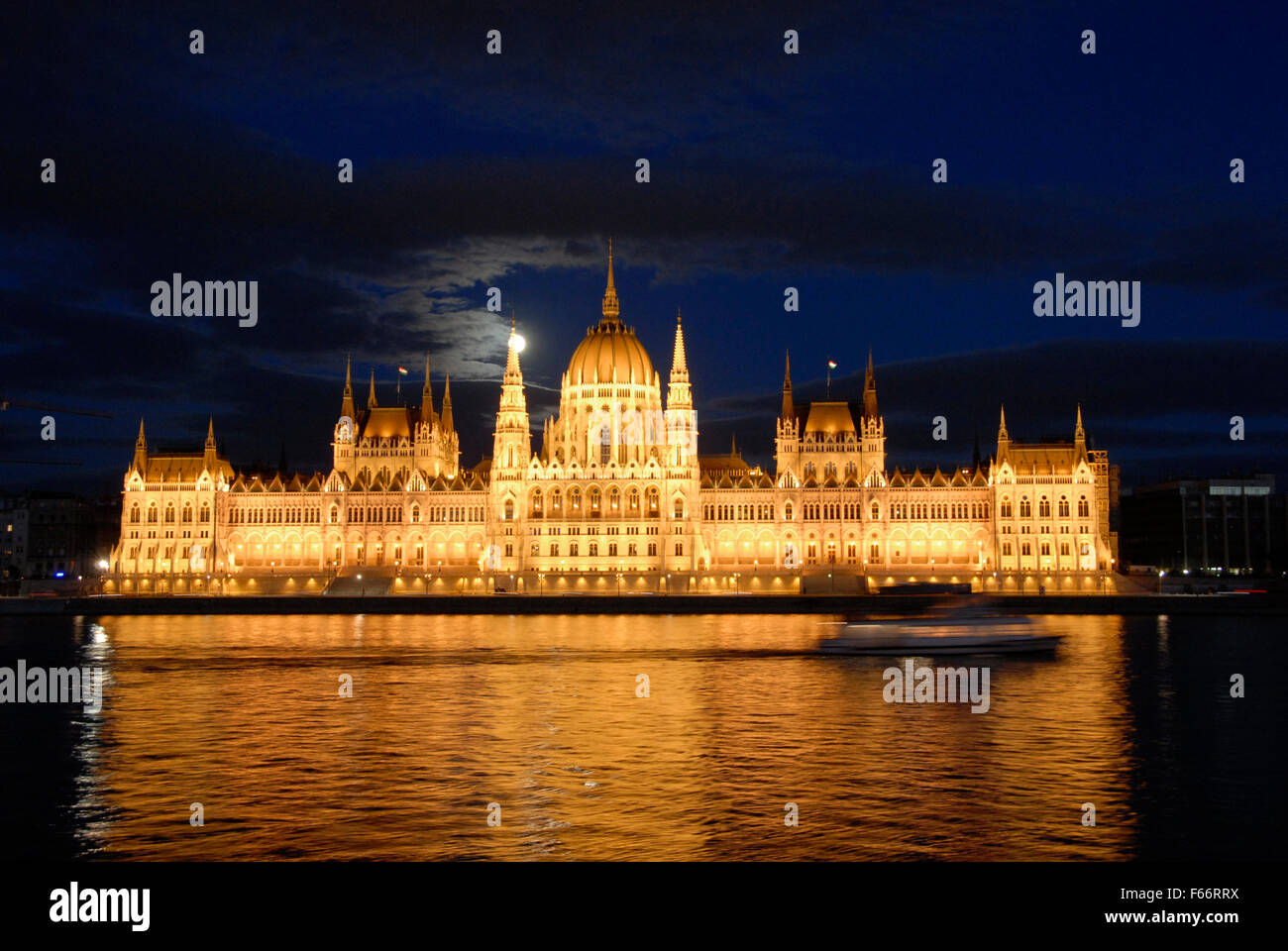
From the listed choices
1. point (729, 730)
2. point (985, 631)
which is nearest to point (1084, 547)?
point (985, 631)

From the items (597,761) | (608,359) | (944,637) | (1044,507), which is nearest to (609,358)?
(608,359)

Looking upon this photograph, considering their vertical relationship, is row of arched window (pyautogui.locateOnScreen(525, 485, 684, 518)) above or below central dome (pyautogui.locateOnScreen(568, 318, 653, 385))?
below

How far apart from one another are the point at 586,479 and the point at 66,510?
7876 cm

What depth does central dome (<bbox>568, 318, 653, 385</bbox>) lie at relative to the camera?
438 ft

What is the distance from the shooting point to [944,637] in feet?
195

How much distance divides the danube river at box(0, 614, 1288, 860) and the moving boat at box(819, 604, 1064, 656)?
2.25 m

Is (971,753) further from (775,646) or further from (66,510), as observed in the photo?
(66,510)

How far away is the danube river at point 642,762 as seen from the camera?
2228 centimetres

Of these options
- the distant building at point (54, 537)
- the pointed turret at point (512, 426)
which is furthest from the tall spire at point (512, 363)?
the distant building at point (54, 537)

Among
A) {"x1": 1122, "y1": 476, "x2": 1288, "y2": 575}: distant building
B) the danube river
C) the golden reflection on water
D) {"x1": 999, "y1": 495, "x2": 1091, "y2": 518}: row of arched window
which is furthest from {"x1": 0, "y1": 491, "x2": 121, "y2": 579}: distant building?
{"x1": 1122, "y1": 476, "x2": 1288, "y2": 575}: distant building

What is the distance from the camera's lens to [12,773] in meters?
29.0

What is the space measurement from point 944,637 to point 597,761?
33036mm

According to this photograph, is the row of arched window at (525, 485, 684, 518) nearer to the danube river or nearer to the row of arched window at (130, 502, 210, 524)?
the row of arched window at (130, 502, 210, 524)

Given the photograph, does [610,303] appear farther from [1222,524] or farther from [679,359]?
[1222,524]
